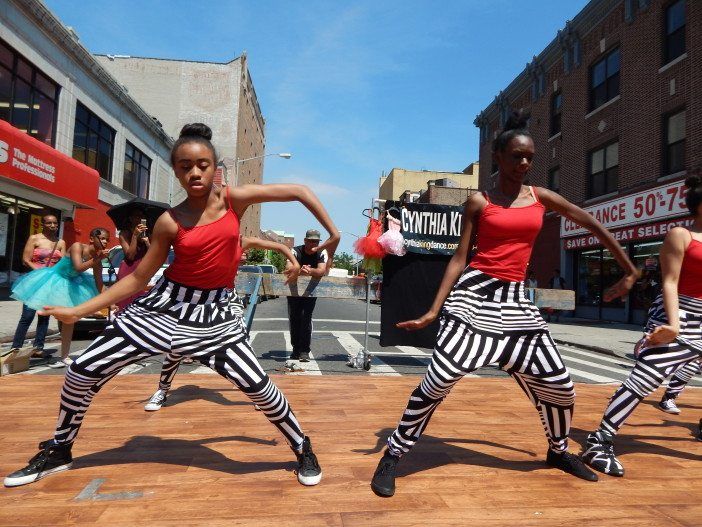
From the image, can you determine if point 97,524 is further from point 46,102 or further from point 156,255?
point 46,102

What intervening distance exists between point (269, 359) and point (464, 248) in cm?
562

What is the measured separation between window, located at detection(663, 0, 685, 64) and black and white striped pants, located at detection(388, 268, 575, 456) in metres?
17.9

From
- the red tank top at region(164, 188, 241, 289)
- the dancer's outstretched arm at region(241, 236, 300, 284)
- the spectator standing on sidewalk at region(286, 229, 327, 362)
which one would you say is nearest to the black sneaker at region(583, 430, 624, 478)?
the dancer's outstretched arm at region(241, 236, 300, 284)

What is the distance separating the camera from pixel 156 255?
2.95 m

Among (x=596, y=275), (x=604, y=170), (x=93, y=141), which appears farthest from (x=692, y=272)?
(x=93, y=141)

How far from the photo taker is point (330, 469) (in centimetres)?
329

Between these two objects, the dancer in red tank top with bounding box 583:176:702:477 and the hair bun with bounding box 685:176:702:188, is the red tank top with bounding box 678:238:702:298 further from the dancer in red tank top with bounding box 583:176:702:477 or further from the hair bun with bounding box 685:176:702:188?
the hair bun with bounding box 685:176:702:188

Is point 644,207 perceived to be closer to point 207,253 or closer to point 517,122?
point 517,122

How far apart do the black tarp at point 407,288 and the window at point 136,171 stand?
2384 cm

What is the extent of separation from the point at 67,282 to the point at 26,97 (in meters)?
14.2

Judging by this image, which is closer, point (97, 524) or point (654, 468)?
point (97, 524)

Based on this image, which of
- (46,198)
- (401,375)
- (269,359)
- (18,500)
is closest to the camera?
(18,500)

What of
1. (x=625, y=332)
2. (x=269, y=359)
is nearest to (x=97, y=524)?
(x=269, y=359)

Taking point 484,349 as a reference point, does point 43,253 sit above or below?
above
